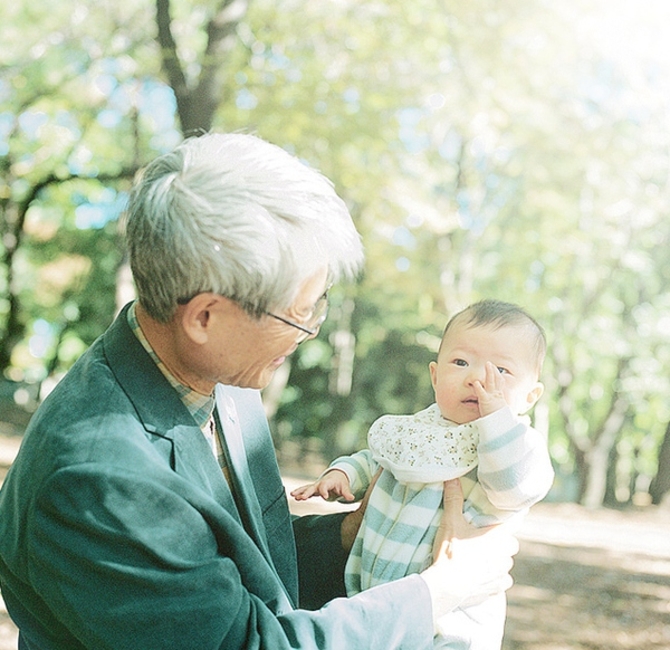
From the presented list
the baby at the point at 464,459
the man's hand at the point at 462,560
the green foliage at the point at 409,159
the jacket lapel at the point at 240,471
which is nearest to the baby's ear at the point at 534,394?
the baby at the point at 464,459

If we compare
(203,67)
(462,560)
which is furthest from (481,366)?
(203,67)

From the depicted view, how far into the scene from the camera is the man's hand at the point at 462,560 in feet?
5.78

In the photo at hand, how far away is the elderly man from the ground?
13.5ft

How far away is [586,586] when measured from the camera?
761cm

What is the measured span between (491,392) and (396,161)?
32.1 feet

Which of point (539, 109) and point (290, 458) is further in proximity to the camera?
point (290, 458)

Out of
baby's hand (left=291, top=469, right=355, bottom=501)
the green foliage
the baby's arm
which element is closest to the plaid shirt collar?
baby's hand (left=291, top=469, right=355, bottom=501)

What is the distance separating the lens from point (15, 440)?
12.2 m

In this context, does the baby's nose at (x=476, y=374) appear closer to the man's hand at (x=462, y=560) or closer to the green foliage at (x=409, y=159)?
the man's hand at (x=462, y=560)

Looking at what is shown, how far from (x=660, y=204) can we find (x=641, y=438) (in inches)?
584

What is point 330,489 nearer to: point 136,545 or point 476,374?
point 476,374

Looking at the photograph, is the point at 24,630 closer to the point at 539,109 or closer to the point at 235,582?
the point at 235,582

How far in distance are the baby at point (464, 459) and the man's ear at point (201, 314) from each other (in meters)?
0.69

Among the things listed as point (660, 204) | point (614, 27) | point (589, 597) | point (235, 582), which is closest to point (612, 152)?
point (614, 27)
